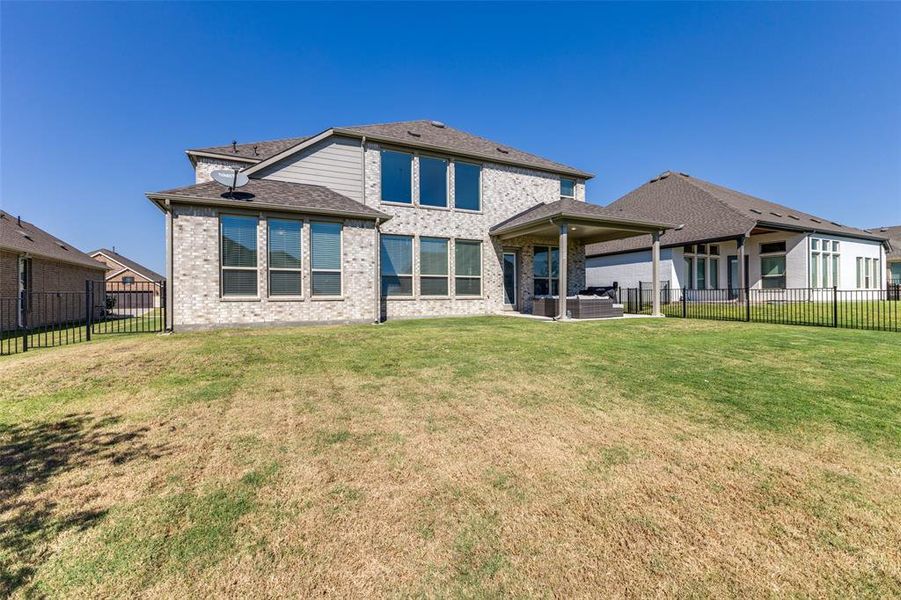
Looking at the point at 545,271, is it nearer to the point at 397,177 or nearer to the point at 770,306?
the point at 397,177

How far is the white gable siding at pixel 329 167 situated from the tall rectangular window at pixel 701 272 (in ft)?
59.7

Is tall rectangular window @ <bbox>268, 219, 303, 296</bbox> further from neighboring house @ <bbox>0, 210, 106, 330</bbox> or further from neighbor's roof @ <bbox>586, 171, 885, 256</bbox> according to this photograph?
neighbor's roof @ <bbox>586, 171, 885, 256</bbox>

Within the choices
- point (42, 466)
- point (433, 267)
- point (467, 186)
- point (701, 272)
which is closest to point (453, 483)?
point (42, 466)

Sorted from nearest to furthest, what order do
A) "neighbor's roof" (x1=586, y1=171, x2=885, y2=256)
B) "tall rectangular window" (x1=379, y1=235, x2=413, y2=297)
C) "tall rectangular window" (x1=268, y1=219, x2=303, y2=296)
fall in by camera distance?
"tall rectangular window" (x1=268, y1=219, x2=303, y2=296) < "tall rectangular window" (x1=379, y1=235, x2=413, y2=297) < "neighbor's roof" (x1=586, y1=171, x2=885, y2=256)

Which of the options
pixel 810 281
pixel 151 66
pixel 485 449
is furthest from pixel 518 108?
pixel 485 449

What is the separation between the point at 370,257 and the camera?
1234cm

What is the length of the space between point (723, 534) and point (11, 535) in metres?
3.98

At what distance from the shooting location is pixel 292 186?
12672 mm

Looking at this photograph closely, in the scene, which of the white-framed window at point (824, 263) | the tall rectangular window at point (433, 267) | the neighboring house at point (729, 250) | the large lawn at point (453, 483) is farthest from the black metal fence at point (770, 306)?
the large lawn at point (453, 483)

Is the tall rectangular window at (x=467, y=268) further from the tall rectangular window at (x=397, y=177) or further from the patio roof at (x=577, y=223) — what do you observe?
the tall rectangular window at (x=397, y=177)

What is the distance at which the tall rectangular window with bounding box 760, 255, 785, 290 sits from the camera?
20281 millimetres

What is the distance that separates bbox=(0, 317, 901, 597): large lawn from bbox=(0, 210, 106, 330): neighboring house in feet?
37.1

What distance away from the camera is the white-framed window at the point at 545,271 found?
16453 mm

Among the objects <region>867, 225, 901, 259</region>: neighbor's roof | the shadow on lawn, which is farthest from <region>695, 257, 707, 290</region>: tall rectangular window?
<region>867, 225, 901, 259</region>: neighbor's roof
